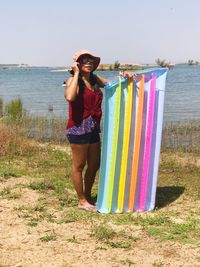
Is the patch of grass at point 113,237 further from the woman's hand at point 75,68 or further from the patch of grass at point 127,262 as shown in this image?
the woman's hand at point 75,68

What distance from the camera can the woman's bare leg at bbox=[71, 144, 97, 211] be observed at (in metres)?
5.15

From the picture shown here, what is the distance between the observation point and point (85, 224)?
15.5ft

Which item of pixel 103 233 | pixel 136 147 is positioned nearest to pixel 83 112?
pixel 136 147

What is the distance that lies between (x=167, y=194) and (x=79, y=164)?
1441 millimetres

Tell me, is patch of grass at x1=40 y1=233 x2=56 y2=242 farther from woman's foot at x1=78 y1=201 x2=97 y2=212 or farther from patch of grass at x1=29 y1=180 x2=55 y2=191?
patch of grass at x1=29 y1=180 x2=55 y2=191

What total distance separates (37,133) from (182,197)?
720cm

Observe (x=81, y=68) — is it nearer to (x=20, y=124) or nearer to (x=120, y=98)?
(x=120, y=98)

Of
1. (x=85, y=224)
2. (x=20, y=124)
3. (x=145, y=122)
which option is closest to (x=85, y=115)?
(x=145, y=122)

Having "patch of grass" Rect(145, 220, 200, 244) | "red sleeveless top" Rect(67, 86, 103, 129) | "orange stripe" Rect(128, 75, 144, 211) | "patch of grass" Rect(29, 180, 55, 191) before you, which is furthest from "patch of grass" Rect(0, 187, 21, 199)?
"patch of grass" Rect(145, 220, 200, 244)

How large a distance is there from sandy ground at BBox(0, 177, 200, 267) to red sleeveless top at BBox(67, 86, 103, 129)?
3.67 ft

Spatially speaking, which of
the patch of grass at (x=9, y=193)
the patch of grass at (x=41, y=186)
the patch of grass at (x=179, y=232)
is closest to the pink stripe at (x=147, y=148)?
the patch of grass at (x=179, y=232)

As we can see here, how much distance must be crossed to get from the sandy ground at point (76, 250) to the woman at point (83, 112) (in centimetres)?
75

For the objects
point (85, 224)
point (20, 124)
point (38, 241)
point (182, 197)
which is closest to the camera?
point (38, 241)

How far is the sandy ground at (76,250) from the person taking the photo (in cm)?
382
